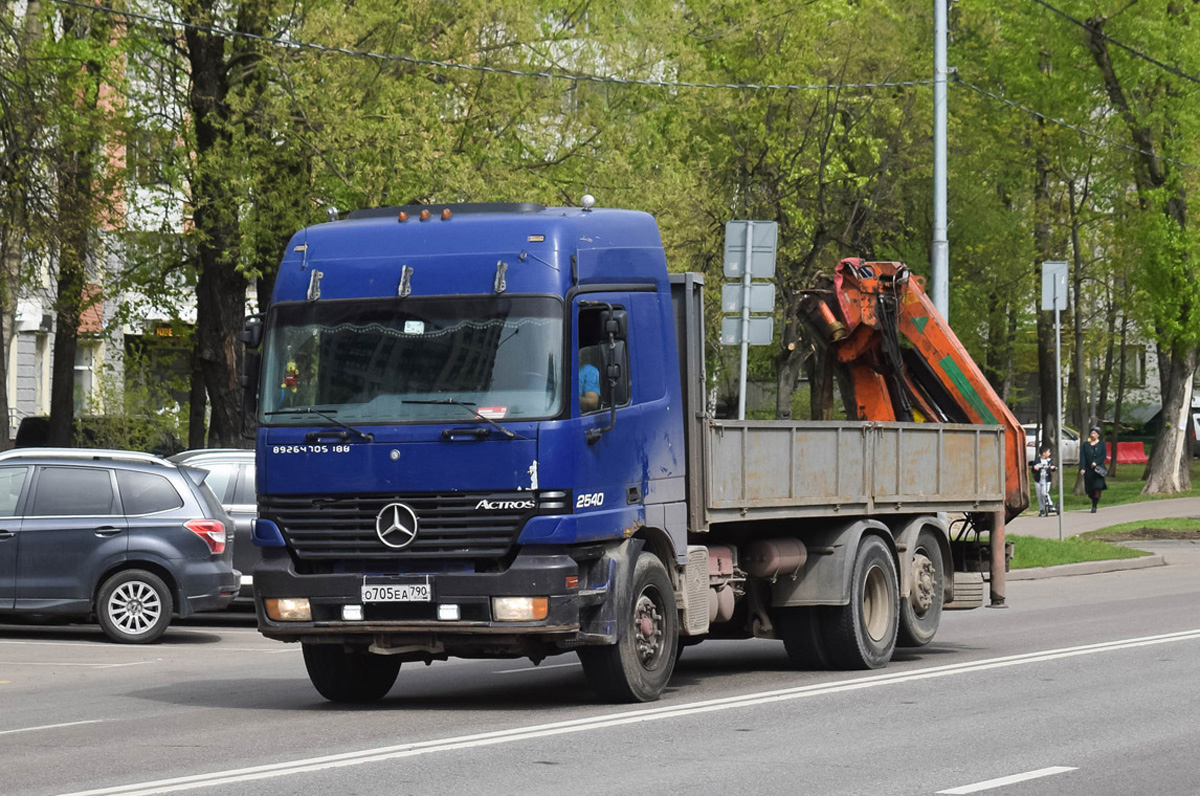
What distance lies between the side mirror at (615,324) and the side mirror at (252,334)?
7.39ft

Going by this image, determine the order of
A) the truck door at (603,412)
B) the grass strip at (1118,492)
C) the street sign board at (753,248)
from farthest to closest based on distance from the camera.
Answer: the grass strip at (1118,492) → the street sign board at (753,248) → the truck door at (603,412)

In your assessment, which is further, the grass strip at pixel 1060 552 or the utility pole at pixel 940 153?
the grass strip at pixel 1060 552

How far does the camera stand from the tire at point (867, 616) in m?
13.7

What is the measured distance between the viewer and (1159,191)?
38000mm

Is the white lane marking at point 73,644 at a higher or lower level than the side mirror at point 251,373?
lower

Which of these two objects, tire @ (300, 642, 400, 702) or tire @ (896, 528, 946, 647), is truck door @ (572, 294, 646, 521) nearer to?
tire @ (300, 642, 400, 702)

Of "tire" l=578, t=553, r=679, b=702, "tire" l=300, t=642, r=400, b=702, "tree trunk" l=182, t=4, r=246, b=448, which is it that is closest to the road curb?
"tree trunk" l=182, t=4, r=246, b=448

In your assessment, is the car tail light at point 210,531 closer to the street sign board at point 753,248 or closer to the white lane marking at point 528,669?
the white lane marking at point 528,669

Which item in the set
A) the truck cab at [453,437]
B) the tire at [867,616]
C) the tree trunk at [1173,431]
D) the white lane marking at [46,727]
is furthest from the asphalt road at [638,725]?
the tree trunk at [1173,431]

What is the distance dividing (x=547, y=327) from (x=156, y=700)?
13.1 ft

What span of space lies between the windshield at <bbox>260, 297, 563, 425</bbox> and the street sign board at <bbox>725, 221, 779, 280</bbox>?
735 centimetres

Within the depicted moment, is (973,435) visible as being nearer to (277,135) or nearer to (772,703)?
(772,703)

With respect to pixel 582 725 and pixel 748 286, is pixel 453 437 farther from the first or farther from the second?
pixel 748 286

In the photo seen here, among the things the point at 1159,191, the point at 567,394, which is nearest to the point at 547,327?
the point at 567,394
